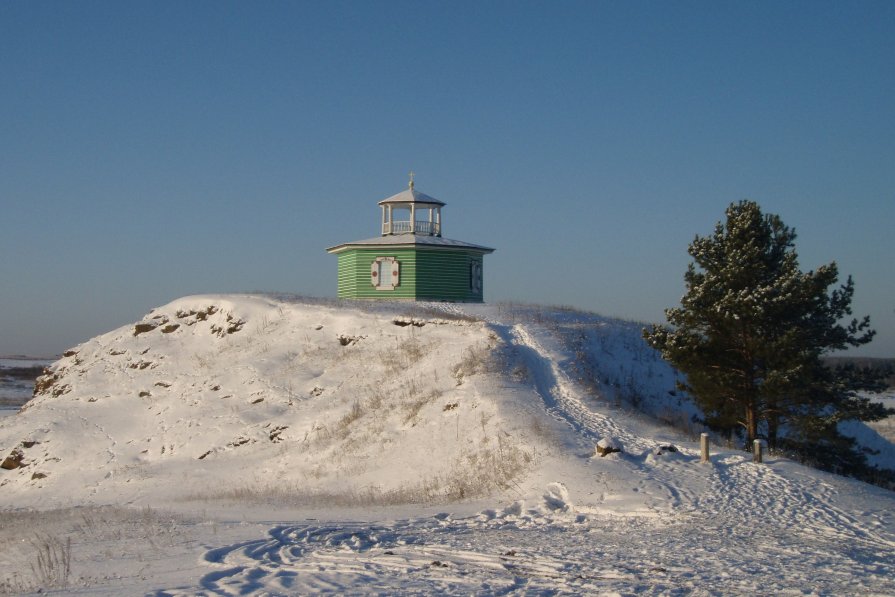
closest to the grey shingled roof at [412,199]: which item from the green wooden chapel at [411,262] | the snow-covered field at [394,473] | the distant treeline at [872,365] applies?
the green wooden chapel at [411,262]

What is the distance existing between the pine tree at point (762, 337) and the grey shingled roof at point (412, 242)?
2004 cm

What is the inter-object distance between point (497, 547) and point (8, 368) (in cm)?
10989

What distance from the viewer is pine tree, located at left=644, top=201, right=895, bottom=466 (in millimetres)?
20922

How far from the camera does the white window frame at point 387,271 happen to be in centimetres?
4175

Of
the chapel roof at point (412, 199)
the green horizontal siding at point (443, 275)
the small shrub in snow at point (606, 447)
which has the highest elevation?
the chapel roof at point (412, 199)

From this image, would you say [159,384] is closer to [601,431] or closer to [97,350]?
[97,350]

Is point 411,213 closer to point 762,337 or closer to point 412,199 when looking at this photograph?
point 412,199

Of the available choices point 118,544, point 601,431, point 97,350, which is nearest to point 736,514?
point 601,431

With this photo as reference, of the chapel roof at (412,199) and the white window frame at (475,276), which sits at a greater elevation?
the chapel roof at (412,199)

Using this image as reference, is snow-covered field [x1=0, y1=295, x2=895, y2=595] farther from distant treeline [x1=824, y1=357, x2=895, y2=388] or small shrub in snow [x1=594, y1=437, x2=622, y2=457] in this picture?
distant treeline [x1=824, y1=357, x2=895, y2=388]

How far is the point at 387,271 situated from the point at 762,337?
76.6ft

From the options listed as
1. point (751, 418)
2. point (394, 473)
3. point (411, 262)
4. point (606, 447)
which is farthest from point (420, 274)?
point (606, 447)

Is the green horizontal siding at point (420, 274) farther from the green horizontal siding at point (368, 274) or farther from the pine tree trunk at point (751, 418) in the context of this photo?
the pine tree trunk at point (751, 418)

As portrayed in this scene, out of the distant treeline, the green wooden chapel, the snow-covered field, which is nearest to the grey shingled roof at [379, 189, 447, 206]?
the green wooden chapel
